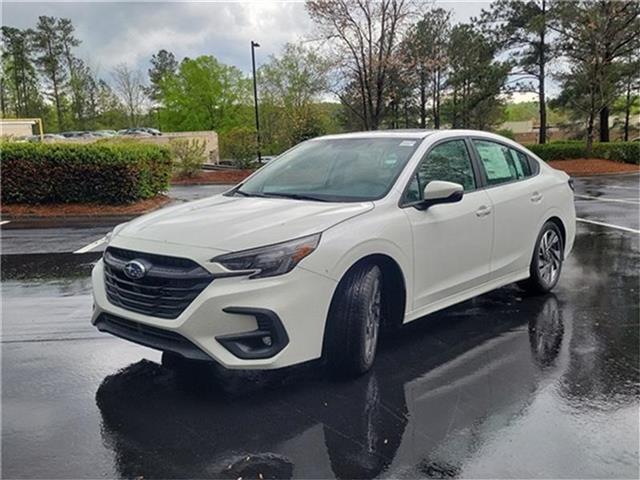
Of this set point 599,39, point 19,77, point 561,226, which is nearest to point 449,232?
point 561,226

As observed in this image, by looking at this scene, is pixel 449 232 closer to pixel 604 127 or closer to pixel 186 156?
pixel 186 156

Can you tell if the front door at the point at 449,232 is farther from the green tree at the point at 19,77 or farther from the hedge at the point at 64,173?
the green tree at the point at 19,77

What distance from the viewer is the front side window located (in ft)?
13.4

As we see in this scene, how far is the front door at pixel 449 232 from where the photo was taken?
3990mm

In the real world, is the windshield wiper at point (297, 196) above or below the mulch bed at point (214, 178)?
above

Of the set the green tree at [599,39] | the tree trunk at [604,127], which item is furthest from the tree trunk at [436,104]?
the green tree at [599,39]

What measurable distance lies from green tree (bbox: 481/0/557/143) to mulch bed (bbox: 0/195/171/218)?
22.8 metres

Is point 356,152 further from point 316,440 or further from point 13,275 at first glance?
point 13,275

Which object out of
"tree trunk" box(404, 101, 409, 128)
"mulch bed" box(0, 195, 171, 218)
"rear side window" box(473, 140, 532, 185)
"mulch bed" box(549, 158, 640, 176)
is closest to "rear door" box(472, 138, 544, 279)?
"rear side window" box(473, 140, 532, 185)

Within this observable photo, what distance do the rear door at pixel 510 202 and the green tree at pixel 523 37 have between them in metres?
25.3

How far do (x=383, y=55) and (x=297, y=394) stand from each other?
70.6 feet

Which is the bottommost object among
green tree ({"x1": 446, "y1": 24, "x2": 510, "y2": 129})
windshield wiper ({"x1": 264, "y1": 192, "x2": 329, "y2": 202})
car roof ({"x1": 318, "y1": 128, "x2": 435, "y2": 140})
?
windshield wiper ({"x1": 264, "y1": 192, "x2": 329, "y2": 202})

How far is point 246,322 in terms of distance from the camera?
3066mm

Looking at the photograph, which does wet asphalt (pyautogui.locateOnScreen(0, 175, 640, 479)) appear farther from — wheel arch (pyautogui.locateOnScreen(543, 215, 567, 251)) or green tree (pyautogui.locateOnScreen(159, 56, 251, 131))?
green tree (pyautogui.locateOnScreen(159, 56, 251, 131))
